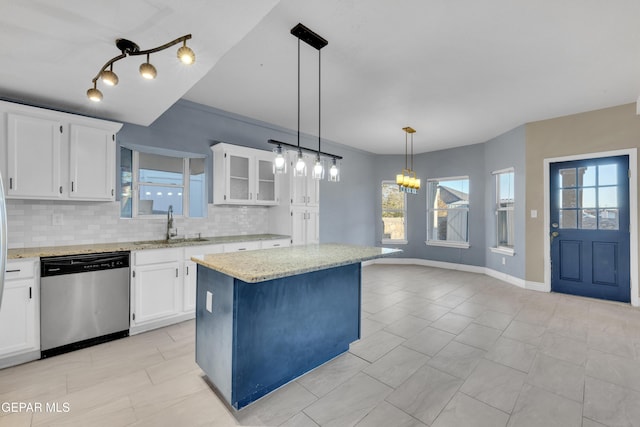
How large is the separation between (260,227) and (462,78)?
3.41 m

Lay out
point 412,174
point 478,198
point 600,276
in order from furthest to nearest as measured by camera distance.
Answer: point 478,198, point 412,174, point 600,276

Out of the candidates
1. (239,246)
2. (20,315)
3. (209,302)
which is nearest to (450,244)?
(239,246)

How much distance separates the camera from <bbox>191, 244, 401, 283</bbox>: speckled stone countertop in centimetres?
170

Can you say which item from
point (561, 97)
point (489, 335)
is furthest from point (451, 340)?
point (561, 97)

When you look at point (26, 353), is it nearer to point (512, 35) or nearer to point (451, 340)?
point (451, 340)

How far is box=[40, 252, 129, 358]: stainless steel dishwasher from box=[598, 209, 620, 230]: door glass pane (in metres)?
6.17

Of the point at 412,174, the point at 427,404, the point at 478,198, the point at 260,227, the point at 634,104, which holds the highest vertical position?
the point at 634,104

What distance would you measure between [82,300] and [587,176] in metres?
6.56

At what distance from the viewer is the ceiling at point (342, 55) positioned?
1810mm

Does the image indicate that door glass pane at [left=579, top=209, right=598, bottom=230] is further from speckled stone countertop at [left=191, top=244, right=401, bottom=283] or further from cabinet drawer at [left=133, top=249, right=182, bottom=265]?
cabinet drawer at [left=133, top=249, right=182, bottom=265]

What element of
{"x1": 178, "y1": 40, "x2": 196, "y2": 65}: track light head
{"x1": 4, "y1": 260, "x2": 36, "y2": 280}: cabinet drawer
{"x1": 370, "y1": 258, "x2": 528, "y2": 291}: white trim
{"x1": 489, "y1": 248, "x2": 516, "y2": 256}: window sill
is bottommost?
{"x1": 370, "y1": 258, "x2": 528, "y2": 291}: white trim

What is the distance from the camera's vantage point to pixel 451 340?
9.42ft

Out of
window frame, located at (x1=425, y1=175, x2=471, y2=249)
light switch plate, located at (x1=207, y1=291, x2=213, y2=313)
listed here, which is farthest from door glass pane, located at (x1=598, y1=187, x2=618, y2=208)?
light switch plate, located at (x1=207, y1=291, x2=213, y2=313)

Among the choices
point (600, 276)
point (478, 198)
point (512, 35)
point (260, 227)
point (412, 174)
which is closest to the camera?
point (512, 35)
